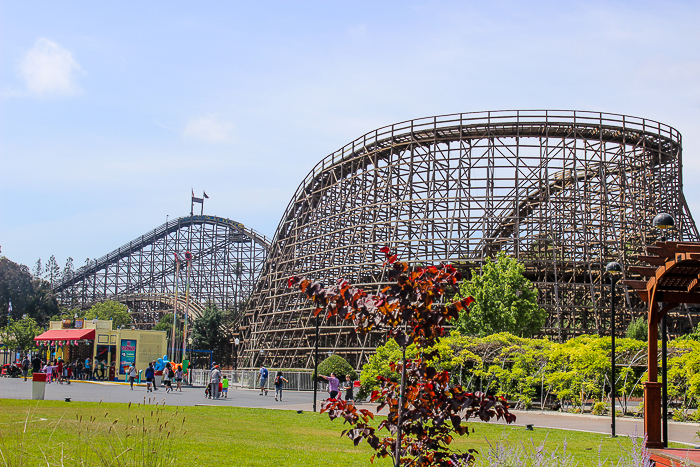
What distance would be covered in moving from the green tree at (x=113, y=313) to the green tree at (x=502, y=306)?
137 feet

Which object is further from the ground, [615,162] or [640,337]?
[615,162]

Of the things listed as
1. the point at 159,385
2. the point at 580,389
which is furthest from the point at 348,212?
the point at 580,389

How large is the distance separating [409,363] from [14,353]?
195ft

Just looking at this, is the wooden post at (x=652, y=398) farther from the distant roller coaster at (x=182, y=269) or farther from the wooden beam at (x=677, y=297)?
the distant roller coaster at (x=182, y=269)

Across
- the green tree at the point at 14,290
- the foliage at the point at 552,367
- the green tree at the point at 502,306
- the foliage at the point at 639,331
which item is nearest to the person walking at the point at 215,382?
the foliage at the point at 552,367

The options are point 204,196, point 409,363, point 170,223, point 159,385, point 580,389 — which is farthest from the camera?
point 204,196

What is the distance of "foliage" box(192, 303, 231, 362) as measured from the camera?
5834 centimetres

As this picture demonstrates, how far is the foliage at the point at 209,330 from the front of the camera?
58.3 m

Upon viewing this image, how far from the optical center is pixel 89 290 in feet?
240

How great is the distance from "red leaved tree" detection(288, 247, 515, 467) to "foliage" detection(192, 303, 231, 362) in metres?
53.5

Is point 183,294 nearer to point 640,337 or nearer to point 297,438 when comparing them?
point 640,337

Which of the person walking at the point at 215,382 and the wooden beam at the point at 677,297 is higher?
the wooden beam at the point at 677,297

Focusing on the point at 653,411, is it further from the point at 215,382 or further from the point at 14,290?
the point at 14,290

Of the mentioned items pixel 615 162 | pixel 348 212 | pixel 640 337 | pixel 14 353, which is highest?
pixel 615 162
